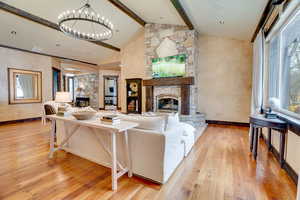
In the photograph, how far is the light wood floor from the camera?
1784 mm

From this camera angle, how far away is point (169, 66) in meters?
5.73

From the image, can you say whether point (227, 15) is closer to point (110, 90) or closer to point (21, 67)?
point (21, 67)

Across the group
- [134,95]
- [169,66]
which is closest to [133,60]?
[134,95]

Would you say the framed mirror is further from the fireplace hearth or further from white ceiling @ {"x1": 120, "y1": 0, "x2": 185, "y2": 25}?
the fireplace hearth

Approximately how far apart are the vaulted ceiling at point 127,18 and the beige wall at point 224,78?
0.46m

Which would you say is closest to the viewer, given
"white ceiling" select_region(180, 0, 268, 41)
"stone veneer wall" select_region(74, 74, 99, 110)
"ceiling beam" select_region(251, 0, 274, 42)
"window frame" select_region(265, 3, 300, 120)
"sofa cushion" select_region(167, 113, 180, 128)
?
"sofa cushion" select_region(167, 113, 180, 128)

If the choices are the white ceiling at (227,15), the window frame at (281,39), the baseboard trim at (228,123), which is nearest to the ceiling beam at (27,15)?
the white ceiling at (227,15)

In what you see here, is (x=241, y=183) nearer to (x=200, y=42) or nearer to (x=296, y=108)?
(x=296, y=108)

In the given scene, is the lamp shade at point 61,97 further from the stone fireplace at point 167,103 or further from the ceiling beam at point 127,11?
the stone fireplace at point 167,103

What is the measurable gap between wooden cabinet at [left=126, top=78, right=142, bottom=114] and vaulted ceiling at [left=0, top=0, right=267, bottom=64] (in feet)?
6.71

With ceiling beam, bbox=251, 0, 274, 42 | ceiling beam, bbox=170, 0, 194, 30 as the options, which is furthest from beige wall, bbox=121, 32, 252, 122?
ceiling beam, bbox=251, 0, 274, 42

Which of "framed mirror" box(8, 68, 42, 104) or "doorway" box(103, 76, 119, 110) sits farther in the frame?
"doorway" box(103, 76, 119, 110)

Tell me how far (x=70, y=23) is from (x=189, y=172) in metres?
5.55

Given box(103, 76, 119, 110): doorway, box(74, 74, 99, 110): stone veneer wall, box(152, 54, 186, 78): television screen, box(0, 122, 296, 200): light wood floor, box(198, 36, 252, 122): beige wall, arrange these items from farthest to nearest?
box(74, 74, 99, 110): stone veneer wall
box(103, 76, 119, 110): doorway
box(152, 54, 186, 78): television screen
box(198, 36, 252, 122): beige wall
box(0, 122, 296, 200): light wood floor
